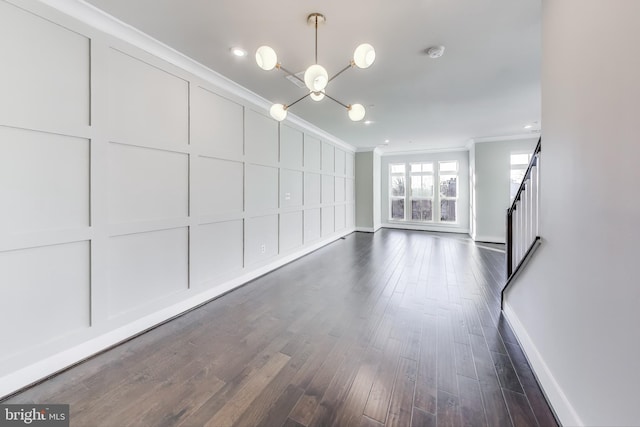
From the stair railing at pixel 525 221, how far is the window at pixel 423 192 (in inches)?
225

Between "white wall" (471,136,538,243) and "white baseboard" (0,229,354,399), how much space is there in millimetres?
6523

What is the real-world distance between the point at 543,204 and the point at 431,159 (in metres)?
7.33

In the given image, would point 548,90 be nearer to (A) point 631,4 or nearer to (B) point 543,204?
(B) point 543,204

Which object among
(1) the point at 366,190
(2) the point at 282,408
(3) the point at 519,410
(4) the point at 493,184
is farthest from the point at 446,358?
(1) the point at 366,190

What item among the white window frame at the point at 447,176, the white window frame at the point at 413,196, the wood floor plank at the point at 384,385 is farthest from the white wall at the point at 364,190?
the wood floor plank at the point at 384,385

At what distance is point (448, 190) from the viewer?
27.9 ft

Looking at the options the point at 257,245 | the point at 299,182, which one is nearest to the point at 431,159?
the point at 299,182

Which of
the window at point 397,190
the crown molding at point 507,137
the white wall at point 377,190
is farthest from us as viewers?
the window at point 397,190

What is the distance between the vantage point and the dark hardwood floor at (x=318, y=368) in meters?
1.53

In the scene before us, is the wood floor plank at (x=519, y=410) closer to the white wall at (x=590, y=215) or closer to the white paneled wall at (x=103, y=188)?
the white wall at (x=590, y=215)

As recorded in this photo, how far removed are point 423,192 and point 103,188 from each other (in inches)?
340

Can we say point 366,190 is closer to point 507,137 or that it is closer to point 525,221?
point 507,137

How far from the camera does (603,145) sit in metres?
1.18

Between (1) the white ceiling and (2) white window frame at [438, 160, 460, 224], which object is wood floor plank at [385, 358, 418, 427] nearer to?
(1) the white ceiling
